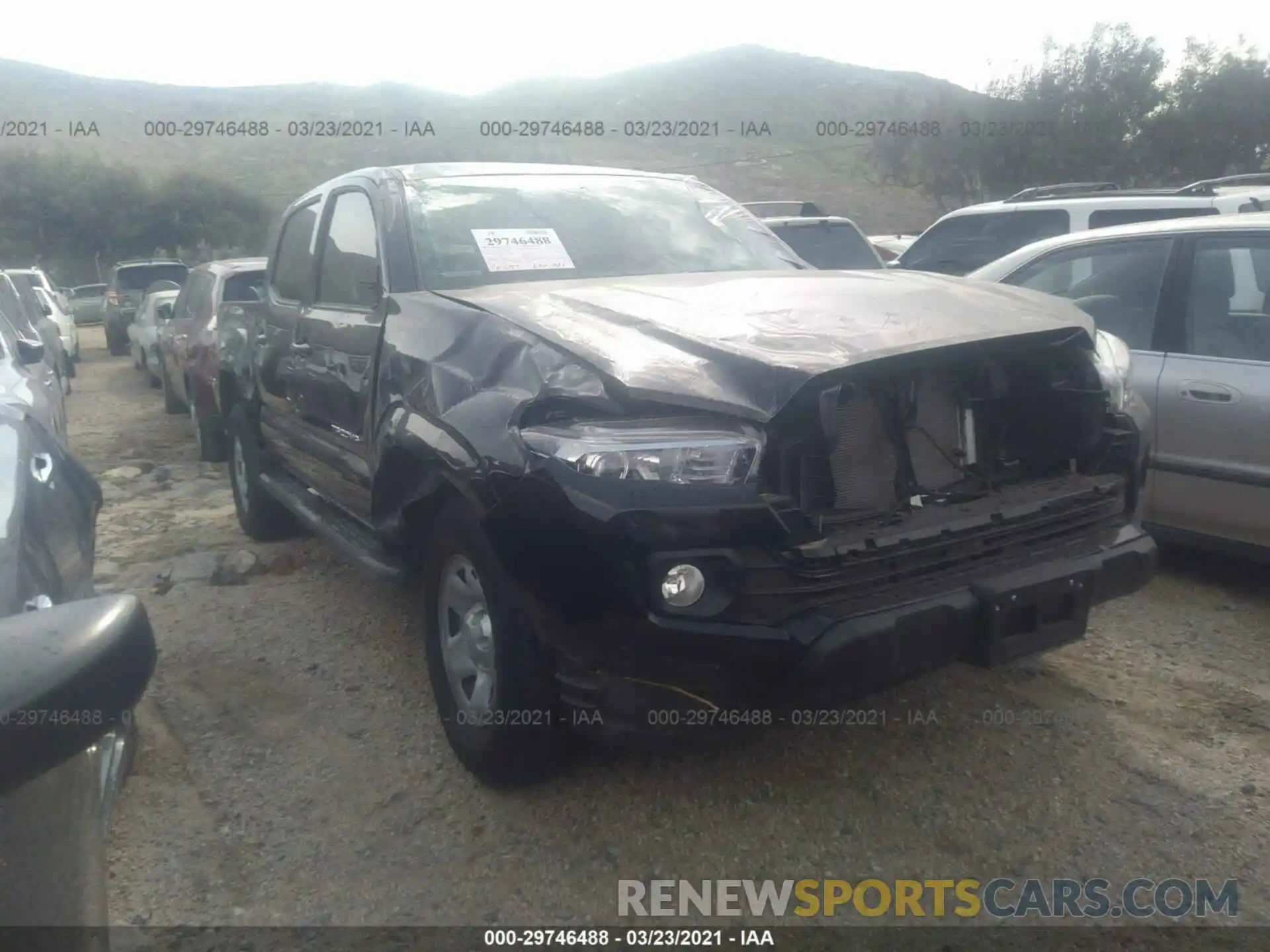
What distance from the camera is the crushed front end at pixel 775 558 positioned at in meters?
2.42

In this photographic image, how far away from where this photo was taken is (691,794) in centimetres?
307

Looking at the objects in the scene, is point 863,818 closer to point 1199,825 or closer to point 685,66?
point 1199,825

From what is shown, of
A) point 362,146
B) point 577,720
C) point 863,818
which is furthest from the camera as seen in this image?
point 362,146

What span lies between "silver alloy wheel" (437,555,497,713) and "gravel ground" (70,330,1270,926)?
0.30m

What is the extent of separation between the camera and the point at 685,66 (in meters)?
73.8

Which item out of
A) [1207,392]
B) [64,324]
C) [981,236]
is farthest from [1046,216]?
[64,324]

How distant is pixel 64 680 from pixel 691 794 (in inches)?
83.1

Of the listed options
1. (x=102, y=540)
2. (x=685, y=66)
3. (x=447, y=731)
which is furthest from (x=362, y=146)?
(x=447, y=731)

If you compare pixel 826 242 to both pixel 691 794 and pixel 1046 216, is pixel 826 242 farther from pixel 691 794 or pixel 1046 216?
pixel 691 794

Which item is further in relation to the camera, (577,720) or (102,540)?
(102,540)

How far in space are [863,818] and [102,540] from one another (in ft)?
16.3

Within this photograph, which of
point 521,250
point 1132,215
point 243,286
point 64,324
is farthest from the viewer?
point 64,324
